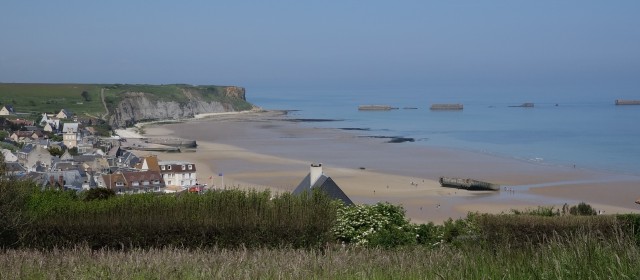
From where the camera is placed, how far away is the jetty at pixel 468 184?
3949 cm

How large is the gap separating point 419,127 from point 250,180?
50.8 meters

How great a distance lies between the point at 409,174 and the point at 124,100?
294 feet

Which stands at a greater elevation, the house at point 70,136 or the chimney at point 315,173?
the chimney at point 315,173

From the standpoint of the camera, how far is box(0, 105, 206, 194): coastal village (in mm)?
34438

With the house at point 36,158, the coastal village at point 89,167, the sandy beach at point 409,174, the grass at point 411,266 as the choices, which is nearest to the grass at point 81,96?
the coastal village at point 89,167

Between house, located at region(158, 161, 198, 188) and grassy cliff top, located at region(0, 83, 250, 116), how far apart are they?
72.6 m

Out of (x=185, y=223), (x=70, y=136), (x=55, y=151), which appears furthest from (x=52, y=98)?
(x=185, y=223)

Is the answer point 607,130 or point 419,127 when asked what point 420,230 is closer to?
point 607,130

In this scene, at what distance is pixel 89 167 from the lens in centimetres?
4262

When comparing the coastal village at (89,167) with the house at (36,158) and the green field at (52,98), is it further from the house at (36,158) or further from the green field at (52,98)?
the green field at (52,98)

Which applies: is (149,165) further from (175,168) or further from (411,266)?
(411,266)

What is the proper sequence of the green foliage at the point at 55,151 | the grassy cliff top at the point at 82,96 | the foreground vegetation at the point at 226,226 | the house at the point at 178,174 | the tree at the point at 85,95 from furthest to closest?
the tree at the point at 85,95, the grassy cliff top at the point at 82,96, the green foliage at the point at 55,151, the house at the point at 178,174, the foreground vegetation at the point at 226,226

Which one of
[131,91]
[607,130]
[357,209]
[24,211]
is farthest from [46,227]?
[131,91]

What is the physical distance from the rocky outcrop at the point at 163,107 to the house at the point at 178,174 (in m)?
68.5
